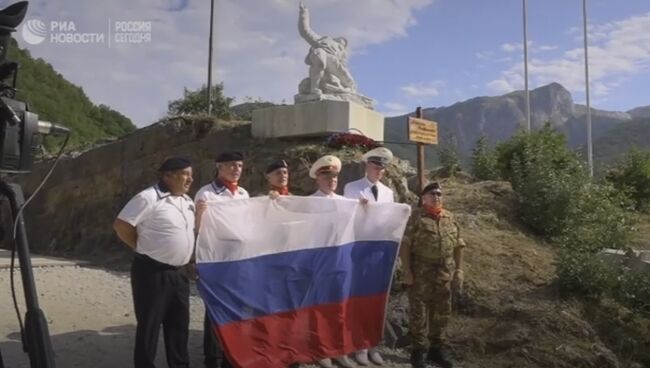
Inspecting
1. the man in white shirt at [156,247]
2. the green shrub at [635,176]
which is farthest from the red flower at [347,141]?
the green shrub at [635,176]

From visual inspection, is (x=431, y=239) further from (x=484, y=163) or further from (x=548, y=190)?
(x=484, y=163)

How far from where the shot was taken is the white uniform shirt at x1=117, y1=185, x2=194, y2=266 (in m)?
4.07

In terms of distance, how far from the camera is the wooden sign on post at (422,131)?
21.4 ft

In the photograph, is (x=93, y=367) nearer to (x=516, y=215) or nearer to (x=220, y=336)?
(x=220, y=336)

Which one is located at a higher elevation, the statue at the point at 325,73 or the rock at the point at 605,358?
the statue at the point at 325,73

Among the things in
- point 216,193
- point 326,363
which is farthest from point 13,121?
point 326,363

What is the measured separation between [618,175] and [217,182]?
440 inches

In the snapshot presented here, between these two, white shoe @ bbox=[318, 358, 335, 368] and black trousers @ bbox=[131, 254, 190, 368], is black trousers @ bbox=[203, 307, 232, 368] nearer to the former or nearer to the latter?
black trousers @ bbox=[131, 254, 190, 368]

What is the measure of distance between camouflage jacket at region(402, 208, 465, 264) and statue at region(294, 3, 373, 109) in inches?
186

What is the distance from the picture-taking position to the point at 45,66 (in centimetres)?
3734

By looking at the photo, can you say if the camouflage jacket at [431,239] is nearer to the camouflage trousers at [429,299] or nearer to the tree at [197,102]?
the camouflage trousers at [429,299]

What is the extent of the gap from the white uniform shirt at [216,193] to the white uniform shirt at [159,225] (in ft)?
1.44

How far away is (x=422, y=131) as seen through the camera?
665 cm

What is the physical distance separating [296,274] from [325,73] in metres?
5.85
